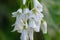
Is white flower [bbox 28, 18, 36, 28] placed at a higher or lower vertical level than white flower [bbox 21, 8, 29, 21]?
lower

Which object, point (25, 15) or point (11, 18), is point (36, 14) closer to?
point (25, 15)

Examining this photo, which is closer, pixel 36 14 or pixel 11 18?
pixel 36 14

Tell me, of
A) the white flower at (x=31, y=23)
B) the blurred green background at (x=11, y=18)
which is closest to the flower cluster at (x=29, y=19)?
the white flower at (x=31, y=23)

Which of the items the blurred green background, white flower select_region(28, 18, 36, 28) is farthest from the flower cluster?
the blurred green background

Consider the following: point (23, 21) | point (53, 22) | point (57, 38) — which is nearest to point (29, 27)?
point (23, 21)

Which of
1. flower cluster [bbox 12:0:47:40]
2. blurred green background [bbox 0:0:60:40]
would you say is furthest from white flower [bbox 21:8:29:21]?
blurred green background [bbox 0:0:60:40]

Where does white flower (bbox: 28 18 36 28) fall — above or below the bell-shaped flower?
below

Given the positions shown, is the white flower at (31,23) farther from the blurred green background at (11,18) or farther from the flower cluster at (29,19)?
the blurred green background at (11,18)

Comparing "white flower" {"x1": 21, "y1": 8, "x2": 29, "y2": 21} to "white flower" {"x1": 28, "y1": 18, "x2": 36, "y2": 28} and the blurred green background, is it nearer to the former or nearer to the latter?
"white flower" {"x1": 28, "y1": 18, "x2": 36, "y2": 28}

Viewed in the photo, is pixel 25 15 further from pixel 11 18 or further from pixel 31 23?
pixel 11 18

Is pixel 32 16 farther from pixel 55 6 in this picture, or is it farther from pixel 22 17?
pixel 55 6

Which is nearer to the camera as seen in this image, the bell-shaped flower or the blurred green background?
the bell-shaped flower

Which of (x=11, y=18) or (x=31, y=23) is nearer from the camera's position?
(x=31, y=23)

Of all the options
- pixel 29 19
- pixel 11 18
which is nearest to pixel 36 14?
pixel 29 19
